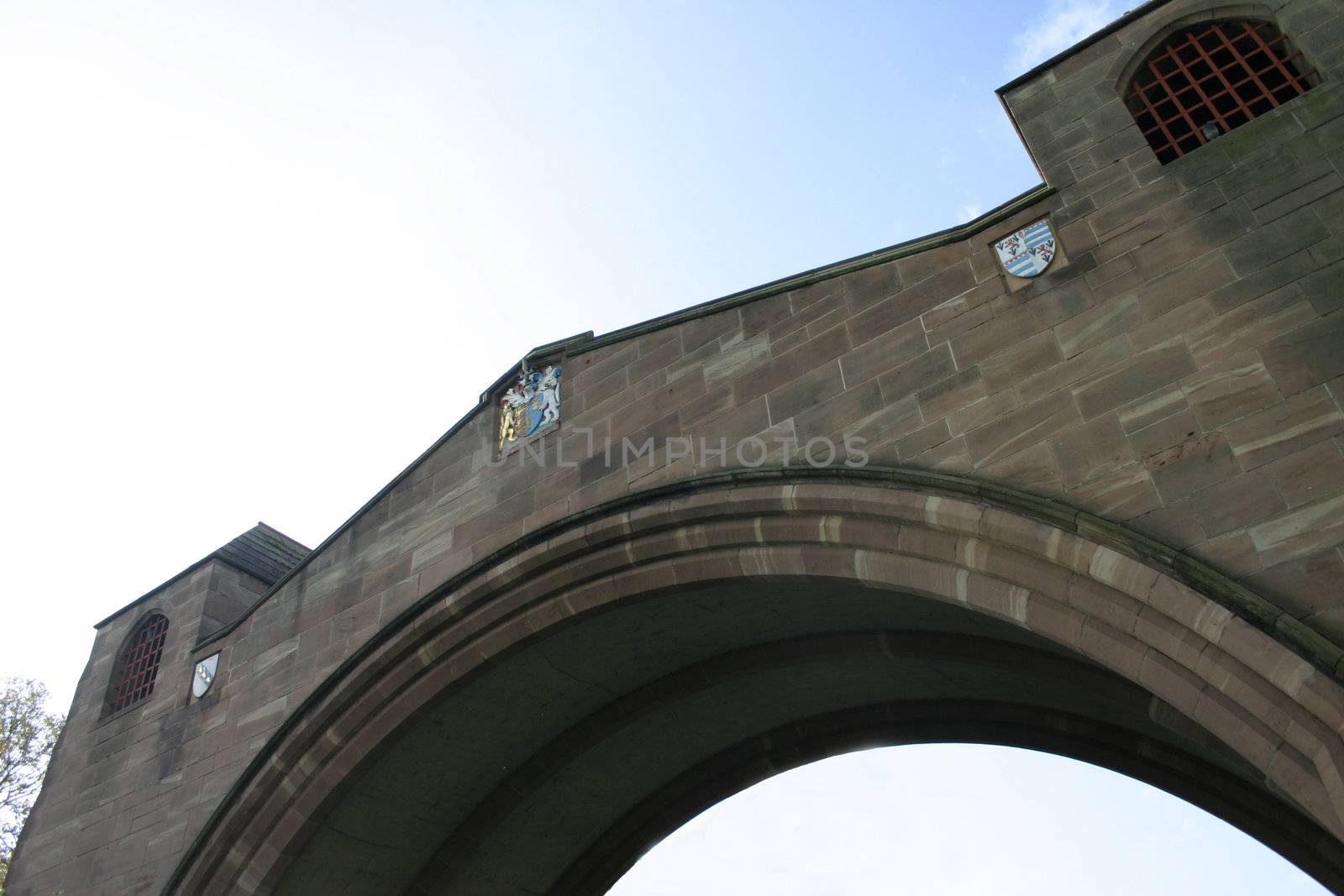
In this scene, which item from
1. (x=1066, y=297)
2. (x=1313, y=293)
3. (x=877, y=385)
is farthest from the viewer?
(x=877, y=385)

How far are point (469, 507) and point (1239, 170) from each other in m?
5.97

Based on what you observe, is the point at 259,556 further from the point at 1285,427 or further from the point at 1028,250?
the point at 1285,427

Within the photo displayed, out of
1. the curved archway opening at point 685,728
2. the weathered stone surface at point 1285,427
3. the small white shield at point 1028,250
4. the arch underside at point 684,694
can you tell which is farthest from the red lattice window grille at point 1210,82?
the curved archway opening at point 685,728

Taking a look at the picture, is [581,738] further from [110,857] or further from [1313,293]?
[1313,293]

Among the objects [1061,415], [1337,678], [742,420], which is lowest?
[1337,678]

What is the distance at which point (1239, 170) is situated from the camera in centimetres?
647

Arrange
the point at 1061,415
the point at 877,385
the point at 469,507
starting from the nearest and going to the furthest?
the point at 1061,415, the point at 877,385, the point at 469,507

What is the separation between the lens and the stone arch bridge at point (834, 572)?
5504mm

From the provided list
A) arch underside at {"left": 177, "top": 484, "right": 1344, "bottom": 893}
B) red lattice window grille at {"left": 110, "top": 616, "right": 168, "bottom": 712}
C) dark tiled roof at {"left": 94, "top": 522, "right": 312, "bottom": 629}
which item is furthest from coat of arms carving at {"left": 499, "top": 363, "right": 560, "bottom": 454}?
red lattice window grille at {"left": 110, "top": 616, "right": 168, "bottom": 712}

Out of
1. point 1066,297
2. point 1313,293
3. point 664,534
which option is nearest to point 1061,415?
point 1066,297

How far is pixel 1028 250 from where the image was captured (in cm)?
693

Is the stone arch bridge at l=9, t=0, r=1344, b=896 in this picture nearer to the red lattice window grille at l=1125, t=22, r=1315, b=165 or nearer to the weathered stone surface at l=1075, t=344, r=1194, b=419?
the weathered stone surface at l=1075, t=344, r=1194, b=419

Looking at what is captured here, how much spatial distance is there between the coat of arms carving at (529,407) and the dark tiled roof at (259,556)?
138 inches

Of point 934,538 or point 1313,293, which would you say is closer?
point 1313,293
